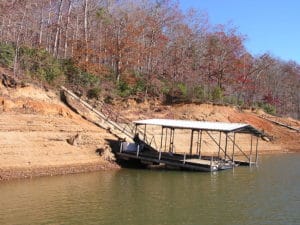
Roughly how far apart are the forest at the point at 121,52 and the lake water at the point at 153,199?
15.5m

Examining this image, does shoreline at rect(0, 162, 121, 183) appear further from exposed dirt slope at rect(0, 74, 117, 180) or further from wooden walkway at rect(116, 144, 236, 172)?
wooden walkway at rect(116, 144, 236, 172)

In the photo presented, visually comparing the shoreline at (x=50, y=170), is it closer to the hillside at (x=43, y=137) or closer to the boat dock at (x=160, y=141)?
the hillside at (x=43, y=137)

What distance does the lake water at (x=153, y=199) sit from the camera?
22641 millimetres

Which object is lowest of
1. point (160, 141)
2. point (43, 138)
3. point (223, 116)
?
point (160, 141)

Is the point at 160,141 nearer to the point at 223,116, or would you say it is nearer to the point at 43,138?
the point at 43,138

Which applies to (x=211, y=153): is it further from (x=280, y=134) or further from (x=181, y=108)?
(x=280, y=134)

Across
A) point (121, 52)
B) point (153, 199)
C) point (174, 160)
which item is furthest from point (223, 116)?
point (153, 199)

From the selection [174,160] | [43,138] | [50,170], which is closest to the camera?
[50,170]

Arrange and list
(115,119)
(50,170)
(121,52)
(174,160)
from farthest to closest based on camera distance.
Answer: (121,52), (115,119), (174,160), (50,170)

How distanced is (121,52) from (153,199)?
35.7 m

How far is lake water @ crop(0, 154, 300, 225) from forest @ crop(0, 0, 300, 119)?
15.5m

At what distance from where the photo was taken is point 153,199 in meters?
27.1

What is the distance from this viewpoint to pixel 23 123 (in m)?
36.5

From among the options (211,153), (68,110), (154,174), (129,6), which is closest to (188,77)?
(129,6)
